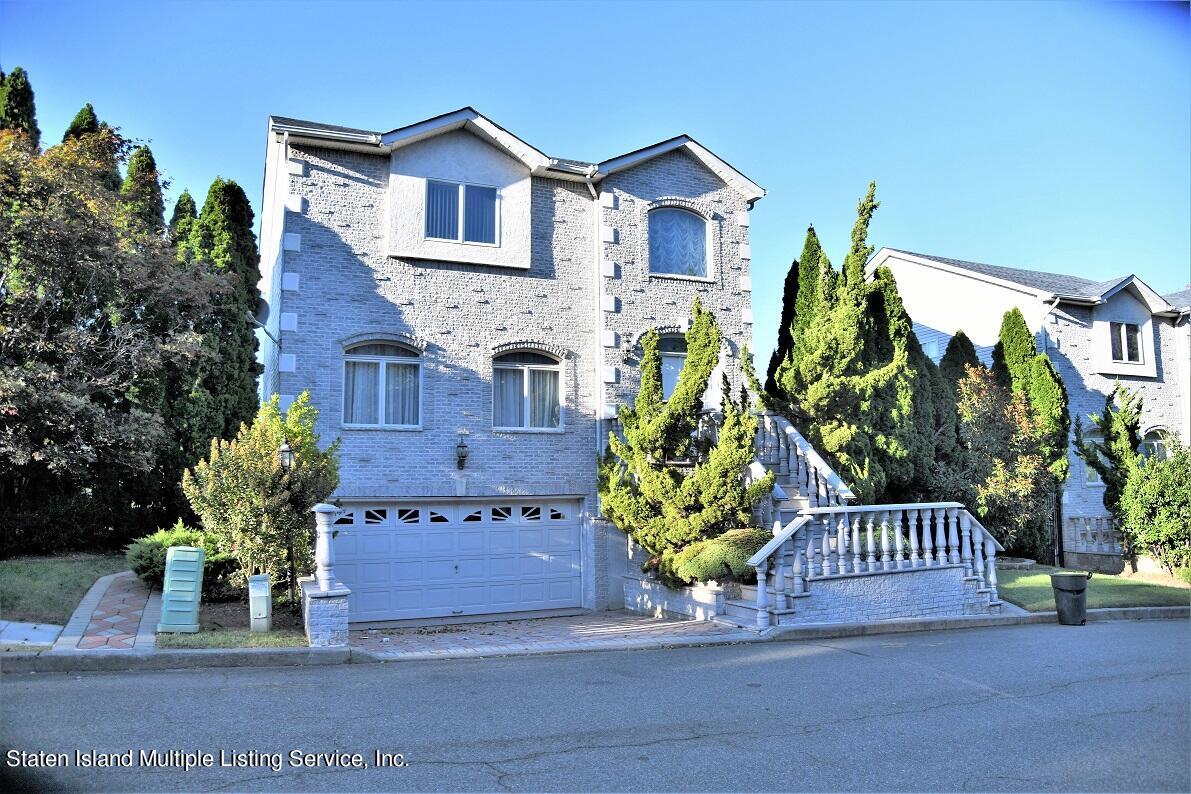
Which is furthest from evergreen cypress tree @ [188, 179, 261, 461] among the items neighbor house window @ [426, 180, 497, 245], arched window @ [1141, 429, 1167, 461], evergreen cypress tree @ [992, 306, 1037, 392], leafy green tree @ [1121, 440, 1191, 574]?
arched window @ [1141, 429, 1167, 461]

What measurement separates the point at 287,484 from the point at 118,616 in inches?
102

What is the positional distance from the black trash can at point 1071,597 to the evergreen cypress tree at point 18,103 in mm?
19999

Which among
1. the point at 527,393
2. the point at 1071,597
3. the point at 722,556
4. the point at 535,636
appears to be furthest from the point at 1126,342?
the point at 535,636

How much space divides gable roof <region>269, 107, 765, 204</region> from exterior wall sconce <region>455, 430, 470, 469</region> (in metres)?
5.17

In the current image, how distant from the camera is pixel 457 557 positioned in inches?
623

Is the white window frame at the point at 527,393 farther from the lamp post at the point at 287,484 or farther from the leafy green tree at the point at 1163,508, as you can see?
the leafy green tree at the point at 1163,508

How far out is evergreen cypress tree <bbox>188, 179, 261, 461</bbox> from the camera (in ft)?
53.7

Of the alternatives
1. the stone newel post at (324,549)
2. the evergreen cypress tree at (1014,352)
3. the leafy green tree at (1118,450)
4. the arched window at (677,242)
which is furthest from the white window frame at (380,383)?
the evergreen cypress tree at (1014,352)

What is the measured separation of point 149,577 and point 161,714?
6799 mm

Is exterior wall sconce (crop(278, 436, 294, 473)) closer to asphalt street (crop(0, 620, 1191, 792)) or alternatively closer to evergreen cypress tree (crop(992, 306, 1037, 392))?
asphalt street (crop(0, 620, 1191, 792))

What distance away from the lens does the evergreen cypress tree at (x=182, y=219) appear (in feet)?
56.7

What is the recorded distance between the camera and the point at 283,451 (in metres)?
11.9

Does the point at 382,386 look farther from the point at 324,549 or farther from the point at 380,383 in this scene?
the point at 324,549

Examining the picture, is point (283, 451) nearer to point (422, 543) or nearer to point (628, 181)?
point (422, 543)
